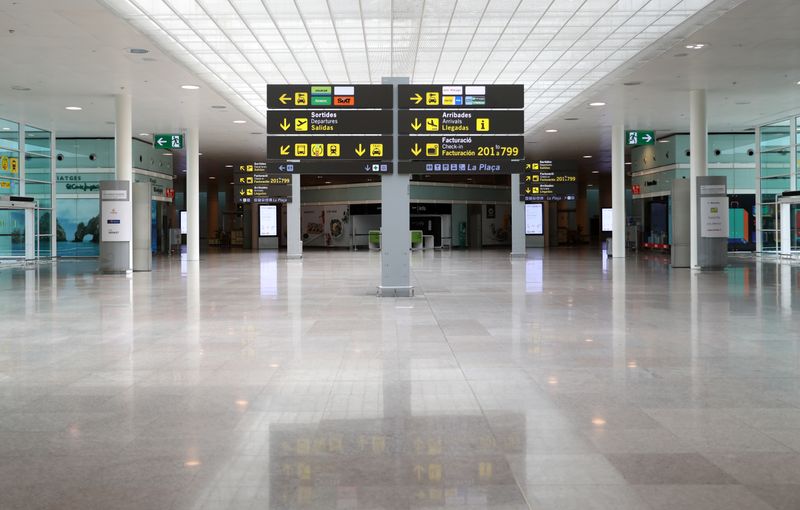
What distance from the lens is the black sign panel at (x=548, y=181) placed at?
43.2m

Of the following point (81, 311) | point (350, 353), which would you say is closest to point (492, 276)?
point (81, 311)

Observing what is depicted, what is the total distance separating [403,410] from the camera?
5.95 metres

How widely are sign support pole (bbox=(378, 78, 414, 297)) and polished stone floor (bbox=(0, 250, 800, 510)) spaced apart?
3690 millimetres

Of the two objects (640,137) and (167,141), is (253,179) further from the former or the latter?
(640,137)

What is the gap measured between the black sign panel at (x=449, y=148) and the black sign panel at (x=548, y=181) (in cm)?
2655

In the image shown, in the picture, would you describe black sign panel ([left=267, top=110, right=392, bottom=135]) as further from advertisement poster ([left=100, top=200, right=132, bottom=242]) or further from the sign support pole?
advertisement poster ([left=100, top=200, right=132, bottom=242])

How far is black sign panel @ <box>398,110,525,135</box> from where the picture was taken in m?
17.0

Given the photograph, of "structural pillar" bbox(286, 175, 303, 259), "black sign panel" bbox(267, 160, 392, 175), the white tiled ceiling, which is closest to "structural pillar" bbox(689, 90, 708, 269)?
the white tiled ceiling

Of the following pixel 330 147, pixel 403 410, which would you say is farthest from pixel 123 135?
pixel 403 410

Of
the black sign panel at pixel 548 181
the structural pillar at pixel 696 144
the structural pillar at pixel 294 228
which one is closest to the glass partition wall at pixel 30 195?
the structural pillar at pixel 294 228

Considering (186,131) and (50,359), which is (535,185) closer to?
(186,131)

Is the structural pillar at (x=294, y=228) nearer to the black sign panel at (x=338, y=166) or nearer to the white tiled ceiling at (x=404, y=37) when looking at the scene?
the white tiled ceiling at (x=404, y=37)

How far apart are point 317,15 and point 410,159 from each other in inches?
172

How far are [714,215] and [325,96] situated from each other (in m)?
16.3
